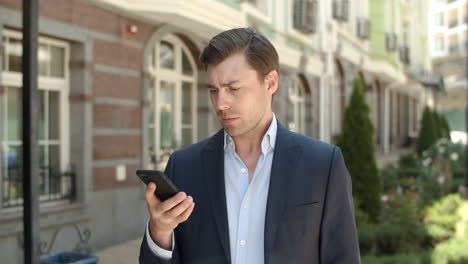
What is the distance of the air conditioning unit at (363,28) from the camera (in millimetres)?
16672

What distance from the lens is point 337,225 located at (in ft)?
5.25

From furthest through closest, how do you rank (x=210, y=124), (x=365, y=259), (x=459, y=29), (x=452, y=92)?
(x=459, y=29) → (x=452, y=92) → (x=210, y=124) → (x=365, y=259)

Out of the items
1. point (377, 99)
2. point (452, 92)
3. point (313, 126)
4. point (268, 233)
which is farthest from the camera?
point (452, 92)

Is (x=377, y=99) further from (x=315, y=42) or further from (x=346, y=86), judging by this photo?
(x=315, y=42)

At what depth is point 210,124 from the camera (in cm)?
811

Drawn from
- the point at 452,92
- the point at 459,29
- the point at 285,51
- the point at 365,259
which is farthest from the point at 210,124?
the point at 459,29

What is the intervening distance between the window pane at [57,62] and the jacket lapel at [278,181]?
4.51 metres

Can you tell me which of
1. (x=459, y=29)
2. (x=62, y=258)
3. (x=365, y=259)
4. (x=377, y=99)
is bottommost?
(x=365, y=259)

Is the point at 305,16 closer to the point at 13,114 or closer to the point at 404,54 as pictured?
the point at 13,114

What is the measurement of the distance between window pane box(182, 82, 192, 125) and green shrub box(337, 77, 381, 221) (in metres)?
2.39

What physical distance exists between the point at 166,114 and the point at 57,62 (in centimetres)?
221

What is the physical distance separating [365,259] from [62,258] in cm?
324

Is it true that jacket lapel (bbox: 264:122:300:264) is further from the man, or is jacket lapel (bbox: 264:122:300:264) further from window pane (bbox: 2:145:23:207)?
window pane (bbox: 2:145:23:207)

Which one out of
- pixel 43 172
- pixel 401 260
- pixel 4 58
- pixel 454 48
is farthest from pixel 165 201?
pixel 454 48
